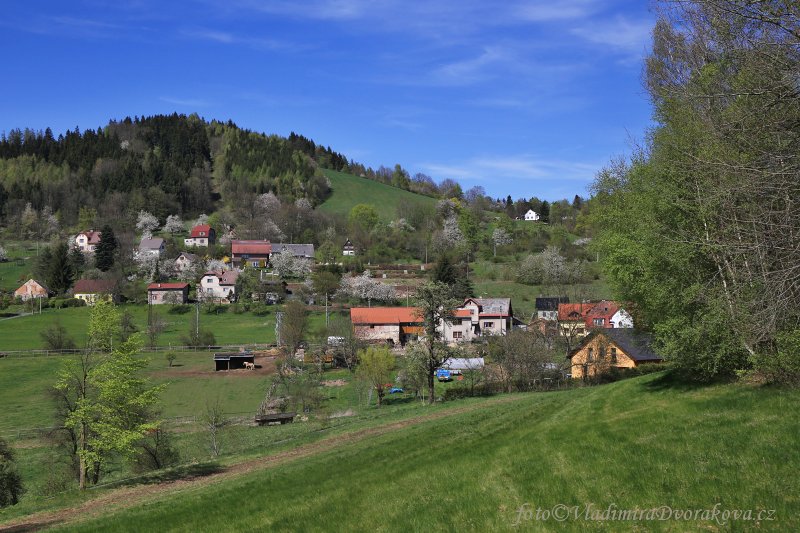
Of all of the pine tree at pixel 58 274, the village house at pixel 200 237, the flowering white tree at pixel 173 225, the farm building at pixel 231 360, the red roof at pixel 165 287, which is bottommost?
the farm building at pixel 231 360

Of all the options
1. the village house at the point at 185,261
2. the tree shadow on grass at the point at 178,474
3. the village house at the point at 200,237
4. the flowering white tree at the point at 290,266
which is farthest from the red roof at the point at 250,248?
the tree shadow on grass at the point at 178,474

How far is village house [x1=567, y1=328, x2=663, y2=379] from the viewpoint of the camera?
1871 inches

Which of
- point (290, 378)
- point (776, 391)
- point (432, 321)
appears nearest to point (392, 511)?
point (776, 391)

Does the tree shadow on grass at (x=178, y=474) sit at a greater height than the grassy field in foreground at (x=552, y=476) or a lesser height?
lesser

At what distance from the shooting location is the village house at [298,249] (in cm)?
12432

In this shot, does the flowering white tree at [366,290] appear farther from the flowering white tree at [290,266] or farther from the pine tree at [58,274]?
the pine tree at [58,274]

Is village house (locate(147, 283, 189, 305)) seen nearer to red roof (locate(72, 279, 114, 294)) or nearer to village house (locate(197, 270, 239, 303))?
village house (locate(197, 270, 239, 303))

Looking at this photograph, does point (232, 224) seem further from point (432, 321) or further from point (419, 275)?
point (432, 321)

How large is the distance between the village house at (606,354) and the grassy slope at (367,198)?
389 ft

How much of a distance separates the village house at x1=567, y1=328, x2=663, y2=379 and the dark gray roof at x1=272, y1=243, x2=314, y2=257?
267ft

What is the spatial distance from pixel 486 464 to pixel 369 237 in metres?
122

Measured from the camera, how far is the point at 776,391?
1427 cm

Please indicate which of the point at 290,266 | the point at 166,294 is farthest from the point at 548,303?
the point at 166,294

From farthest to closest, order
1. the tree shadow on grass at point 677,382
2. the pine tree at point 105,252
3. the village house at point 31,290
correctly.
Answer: the pine tree at point 105,252 < the village house at point 31,290 < the tree shadow on grass at point 677,382
